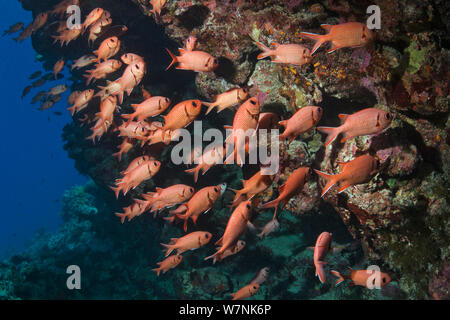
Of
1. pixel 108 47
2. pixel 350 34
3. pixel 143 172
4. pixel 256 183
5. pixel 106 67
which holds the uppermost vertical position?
pixel 108 47

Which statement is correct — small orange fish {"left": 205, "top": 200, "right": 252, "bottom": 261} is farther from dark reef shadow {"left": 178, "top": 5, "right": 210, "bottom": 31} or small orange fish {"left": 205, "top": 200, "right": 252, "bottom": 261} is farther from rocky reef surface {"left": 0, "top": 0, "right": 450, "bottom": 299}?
dark reef shadow {"left": 178, "top": 5, "right": 210, "bottom": 31}

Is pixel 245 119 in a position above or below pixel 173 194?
above

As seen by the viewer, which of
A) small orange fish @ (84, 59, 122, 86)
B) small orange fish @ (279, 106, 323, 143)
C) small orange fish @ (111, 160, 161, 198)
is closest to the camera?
small orange fish @ (279, 106, 323, 143)

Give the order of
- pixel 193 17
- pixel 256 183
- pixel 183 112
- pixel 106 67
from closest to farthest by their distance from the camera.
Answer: pixel 183 112, pixel 256 183, pixel 193 17, pixel 106 67

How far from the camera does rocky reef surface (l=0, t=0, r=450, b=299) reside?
3635mm

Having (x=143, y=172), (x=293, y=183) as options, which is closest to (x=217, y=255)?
(x=293, y=183)

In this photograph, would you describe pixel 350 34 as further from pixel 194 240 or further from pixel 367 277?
pixel 194 240

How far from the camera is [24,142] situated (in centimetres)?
11788

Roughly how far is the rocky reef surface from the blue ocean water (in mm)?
76231

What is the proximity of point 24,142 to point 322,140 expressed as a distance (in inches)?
5894

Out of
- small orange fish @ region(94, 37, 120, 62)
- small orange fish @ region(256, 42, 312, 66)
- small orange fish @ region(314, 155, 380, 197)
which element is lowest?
small orange fish @ region(314, 155, 380, 197)

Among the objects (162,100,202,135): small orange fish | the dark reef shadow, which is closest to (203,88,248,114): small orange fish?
(162,100,202,135): small orange fish
